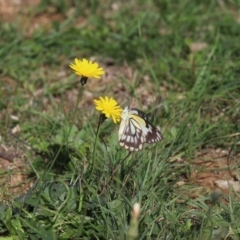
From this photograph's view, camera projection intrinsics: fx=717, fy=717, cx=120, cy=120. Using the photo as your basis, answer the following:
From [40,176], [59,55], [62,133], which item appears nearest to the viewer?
[40,176]

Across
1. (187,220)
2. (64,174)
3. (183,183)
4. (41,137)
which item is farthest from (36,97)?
(187,220)

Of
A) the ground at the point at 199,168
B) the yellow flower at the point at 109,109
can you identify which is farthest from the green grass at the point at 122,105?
the yellow flower at the point at 109,109

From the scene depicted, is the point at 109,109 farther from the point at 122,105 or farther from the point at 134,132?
the point at 122,105

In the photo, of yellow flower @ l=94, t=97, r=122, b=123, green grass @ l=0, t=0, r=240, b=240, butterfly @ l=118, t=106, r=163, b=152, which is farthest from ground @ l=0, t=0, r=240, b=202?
yellow flower @ l=94, t=97, r=122, b=123

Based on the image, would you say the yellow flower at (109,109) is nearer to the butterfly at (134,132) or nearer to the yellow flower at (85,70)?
the butterfly at (134,132)

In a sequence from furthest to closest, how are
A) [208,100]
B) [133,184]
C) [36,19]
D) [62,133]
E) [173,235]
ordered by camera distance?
1. [36,19]
2. [208,100]
3. [62,133]
4. [133,184]
5. [173,235]

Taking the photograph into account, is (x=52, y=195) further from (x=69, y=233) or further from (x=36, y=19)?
(x=36, y=19)

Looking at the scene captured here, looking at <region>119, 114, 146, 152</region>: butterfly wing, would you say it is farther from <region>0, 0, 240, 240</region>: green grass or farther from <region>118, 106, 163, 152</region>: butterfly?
<region>0, 0, 240, 240</region>: green grass
